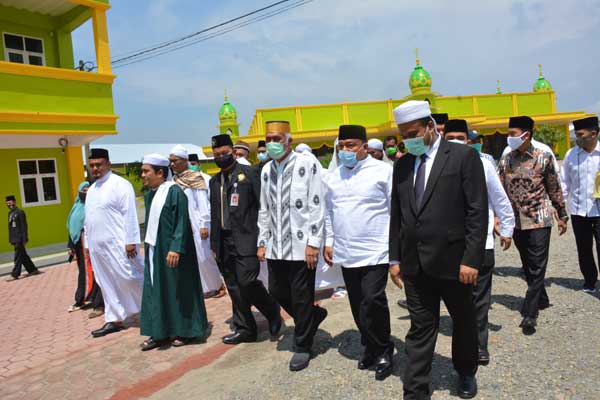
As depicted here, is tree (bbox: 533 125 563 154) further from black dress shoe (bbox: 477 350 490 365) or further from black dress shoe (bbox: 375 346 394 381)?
black dress shoe (bbox: 375 346 394 381)

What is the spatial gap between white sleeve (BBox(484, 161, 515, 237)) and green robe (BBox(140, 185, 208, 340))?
286 cm

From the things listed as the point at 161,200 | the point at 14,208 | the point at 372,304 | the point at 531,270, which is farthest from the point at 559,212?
the point at 14,208

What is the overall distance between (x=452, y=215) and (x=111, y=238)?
3965 mm

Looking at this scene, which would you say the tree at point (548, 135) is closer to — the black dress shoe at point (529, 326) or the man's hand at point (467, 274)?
the black dress shoe at point (529, 326)

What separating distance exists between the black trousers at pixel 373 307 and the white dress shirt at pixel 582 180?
9.20ft

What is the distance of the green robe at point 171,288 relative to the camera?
442cm

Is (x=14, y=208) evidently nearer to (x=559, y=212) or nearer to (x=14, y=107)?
(x=14, y=107)

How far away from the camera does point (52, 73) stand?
11352 millimetres

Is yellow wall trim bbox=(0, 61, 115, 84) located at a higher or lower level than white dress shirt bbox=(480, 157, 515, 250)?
higher

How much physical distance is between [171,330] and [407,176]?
2973 mm

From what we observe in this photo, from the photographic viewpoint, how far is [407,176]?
9.46ft

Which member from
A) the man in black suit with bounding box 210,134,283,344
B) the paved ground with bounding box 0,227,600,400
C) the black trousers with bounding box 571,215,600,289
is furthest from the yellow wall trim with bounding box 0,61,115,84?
the black trousers with bounding box 571,215,600,289

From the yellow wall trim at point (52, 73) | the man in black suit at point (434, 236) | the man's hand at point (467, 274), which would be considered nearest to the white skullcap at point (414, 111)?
the man in black suit at point (434, 236)

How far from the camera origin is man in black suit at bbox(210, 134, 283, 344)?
4215 mm
